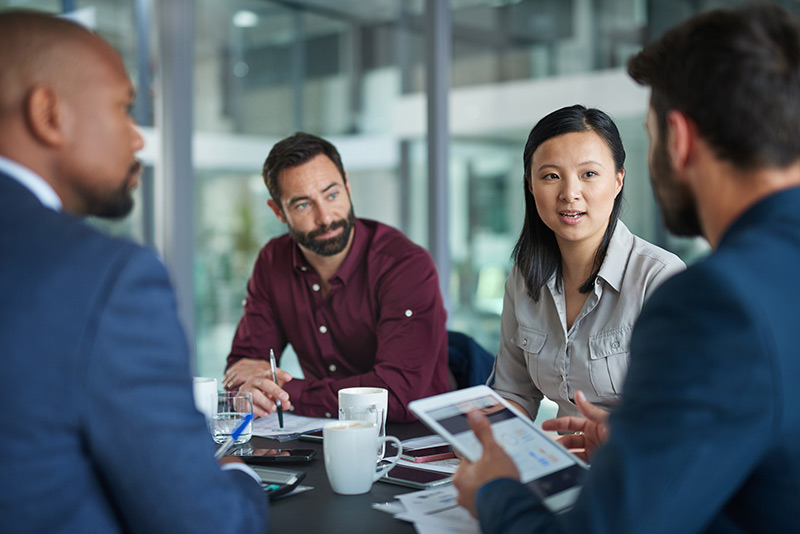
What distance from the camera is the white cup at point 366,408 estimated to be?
5.57 ft

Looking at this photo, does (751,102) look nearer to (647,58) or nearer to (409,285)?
(647,58)

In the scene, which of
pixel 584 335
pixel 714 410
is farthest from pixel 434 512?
pixel 584 335

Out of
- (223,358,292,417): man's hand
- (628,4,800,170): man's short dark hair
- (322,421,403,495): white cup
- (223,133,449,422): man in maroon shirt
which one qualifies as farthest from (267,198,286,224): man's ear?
(628,4,800,170): man's short dark hair

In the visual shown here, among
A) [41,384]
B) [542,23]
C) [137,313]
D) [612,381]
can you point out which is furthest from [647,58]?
[542,23]

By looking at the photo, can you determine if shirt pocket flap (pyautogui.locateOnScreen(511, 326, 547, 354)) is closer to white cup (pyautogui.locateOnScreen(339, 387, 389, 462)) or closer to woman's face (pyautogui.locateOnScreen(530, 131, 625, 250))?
woman's face (pyautogui.locateOnScreen(530, 131, 625, 250))

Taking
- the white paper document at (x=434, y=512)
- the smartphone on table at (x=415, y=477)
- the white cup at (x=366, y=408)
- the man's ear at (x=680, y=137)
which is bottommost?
the smartphone on table at (x=415, y=477)

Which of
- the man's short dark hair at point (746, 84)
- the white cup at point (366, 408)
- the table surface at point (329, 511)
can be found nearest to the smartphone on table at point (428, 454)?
the white cup at point (366, 408)

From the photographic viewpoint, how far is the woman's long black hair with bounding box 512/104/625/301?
2184mm

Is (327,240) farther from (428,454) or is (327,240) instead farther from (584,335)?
(428,454)

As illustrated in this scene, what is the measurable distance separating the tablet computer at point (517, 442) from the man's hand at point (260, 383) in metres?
0.82

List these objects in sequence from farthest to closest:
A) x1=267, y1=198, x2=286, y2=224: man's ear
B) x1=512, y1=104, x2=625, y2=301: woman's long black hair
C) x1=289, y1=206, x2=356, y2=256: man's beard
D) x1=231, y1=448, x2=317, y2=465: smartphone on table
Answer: x1=267, y1=198, x2=286, y2=224: man's ear, x1=289, y1=206, x2=356, y2=256: man's beard, x1=512, y1=104, x2=625, y2=301: woman's long black hair, x1=231, y1=448, x2=317, y2=465: smartphone on table

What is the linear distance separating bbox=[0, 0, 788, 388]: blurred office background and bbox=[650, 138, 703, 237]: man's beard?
8.65 feet

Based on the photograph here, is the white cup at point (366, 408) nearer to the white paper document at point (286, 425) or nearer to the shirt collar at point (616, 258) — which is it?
the white paper document at point (286, 425)

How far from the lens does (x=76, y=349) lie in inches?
37.4
